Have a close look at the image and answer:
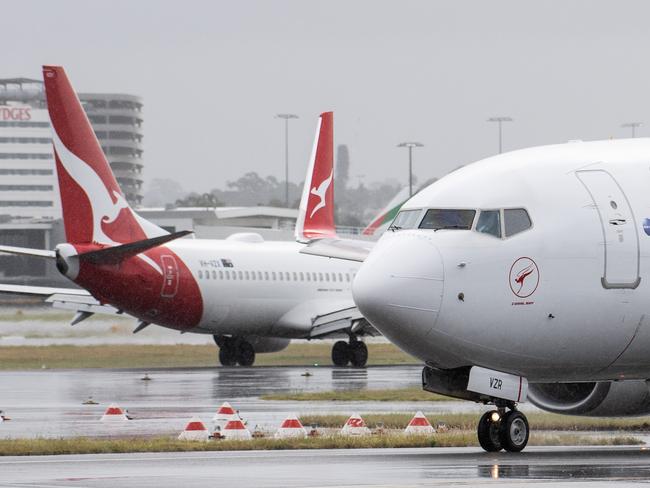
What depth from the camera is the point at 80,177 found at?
44000mm

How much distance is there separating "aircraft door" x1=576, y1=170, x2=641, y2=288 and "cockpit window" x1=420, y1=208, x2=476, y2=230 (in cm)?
167

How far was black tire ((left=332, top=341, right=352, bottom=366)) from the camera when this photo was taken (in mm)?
50438

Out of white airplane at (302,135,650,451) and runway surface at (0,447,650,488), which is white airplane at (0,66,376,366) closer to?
runway surface at (0,447,650,488)

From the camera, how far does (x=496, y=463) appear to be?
18094mm

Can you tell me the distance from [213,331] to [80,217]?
25.5 ft

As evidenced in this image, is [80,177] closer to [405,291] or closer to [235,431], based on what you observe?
[235,431]

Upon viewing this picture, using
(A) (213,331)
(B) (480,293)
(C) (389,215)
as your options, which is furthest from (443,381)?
(C) (389,215)

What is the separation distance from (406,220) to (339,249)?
13.7m

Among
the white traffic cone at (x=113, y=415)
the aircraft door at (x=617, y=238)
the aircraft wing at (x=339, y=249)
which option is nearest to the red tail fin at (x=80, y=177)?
the aircraft wing at (x=339, y=249)

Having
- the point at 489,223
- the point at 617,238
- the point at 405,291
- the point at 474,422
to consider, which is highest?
the point at 489,223

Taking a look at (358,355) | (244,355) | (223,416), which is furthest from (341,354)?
(223,416)

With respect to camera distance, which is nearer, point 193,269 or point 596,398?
point 596,398

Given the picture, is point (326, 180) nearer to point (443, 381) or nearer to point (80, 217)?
point (80, 217)

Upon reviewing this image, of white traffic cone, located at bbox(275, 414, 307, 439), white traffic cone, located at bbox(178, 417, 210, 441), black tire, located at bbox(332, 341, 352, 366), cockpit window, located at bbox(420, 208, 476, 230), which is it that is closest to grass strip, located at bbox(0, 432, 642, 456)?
white traffic cone, located at bbox(178, 417, 210, 441)
